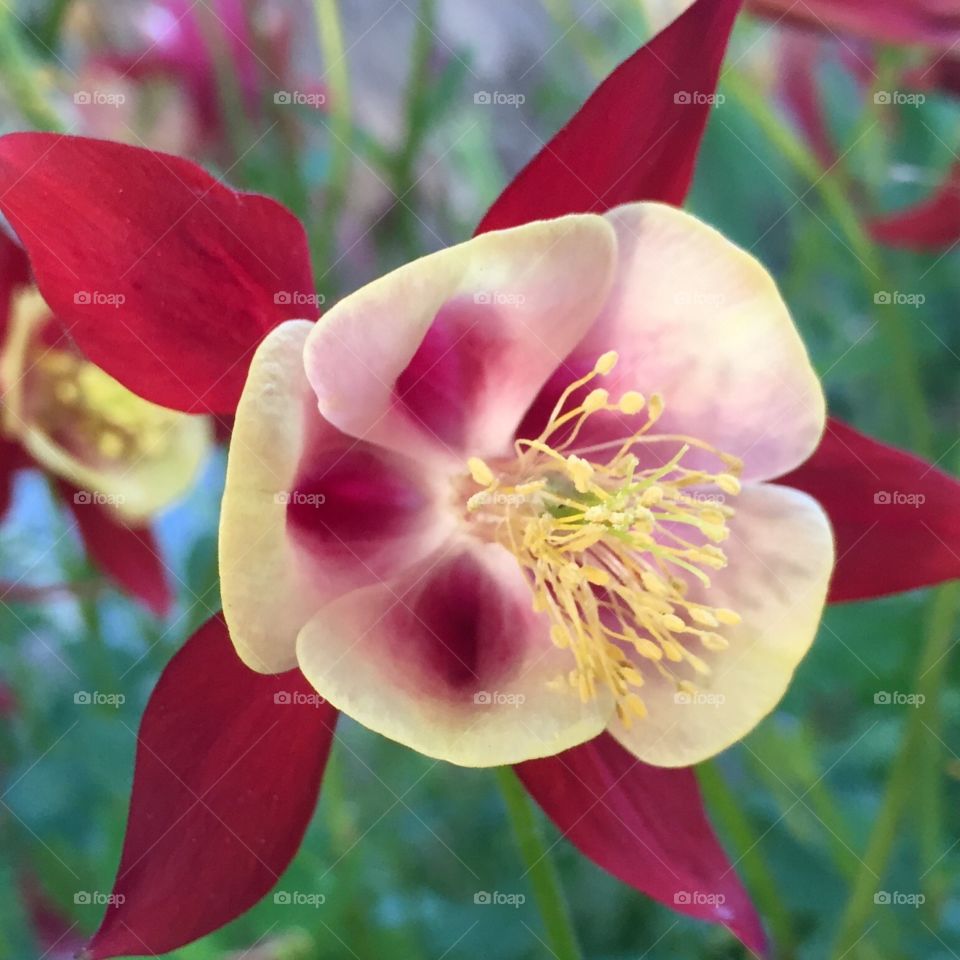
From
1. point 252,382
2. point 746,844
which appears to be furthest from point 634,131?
point 746,844

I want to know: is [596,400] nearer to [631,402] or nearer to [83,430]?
[631,402]

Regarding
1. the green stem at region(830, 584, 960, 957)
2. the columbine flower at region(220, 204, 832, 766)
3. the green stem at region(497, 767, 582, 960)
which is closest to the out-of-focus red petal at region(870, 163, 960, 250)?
the green stem at region(830, 584, 960, 957)

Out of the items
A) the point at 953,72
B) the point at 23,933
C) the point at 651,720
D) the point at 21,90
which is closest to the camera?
the point at 651,720

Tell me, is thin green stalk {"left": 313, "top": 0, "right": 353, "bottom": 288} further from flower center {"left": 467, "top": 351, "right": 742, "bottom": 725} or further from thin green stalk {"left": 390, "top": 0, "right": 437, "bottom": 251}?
flower center {"left": 467, "top": 351, "right": 742, "bottom": 725}

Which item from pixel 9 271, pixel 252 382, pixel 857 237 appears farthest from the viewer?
pixel 857 237

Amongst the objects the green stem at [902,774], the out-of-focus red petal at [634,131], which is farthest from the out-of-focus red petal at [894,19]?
the green stem at [902,774]

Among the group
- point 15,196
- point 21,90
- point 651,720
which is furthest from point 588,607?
point 21,90

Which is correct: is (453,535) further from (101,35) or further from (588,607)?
(101,35)
